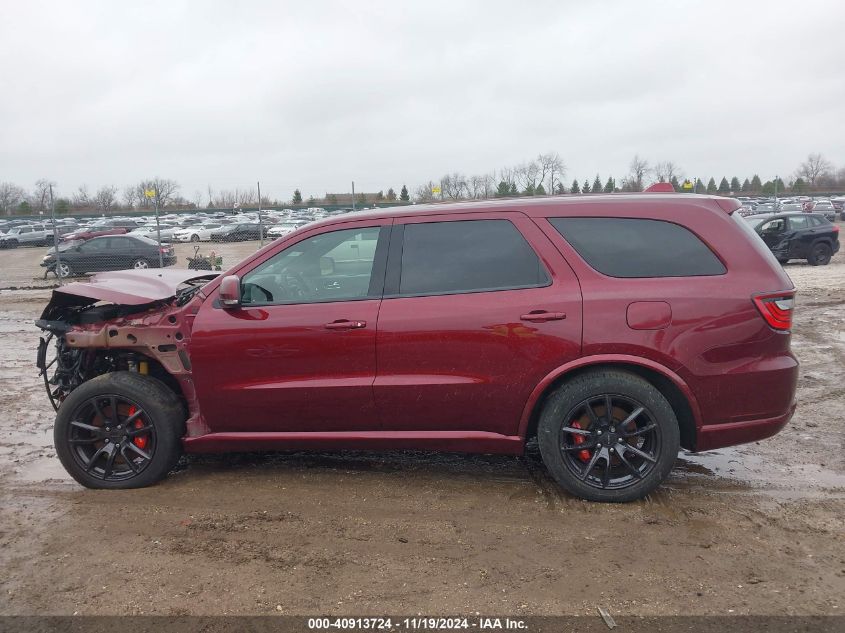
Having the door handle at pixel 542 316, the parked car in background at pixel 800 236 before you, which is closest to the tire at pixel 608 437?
the door handle at pixel 542 316

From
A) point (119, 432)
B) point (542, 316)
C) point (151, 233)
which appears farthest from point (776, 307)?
point (151, 233)

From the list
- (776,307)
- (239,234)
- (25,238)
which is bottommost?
(25,238)

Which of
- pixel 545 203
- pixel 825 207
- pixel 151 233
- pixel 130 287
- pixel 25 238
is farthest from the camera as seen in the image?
pixel 825 207

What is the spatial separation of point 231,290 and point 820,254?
64.0 feet

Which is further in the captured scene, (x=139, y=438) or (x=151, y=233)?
(x=151, y=233)

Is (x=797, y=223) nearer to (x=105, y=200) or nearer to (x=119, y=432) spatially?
(x=119, y=432)

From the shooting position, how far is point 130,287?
4621mm

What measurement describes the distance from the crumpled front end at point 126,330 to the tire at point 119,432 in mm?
147

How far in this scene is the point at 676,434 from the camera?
391 cm

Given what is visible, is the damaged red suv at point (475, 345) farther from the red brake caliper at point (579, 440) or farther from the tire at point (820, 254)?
the tire at point (820, 254)

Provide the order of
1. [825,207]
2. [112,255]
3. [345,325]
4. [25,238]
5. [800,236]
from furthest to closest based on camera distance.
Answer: [825,207] → [25,238] → [112,255] → [800,236] → [345,325]

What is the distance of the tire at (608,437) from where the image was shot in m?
3.91

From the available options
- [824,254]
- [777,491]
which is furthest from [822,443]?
[824,254]

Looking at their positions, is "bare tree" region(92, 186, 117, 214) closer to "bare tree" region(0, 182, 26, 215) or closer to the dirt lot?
"bare tree" region(0, 182, 26, 215)
